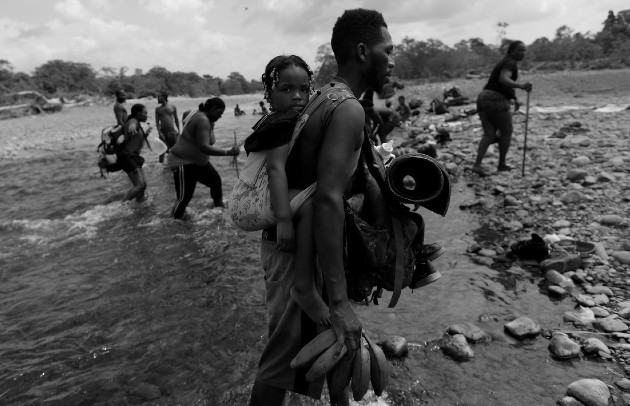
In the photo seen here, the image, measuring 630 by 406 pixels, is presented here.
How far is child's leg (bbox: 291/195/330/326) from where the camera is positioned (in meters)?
1.91

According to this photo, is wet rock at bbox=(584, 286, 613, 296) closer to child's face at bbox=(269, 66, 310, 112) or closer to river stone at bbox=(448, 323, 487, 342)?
river stone at bbox=(448, 323, 487, 342)

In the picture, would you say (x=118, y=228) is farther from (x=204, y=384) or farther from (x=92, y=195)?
(x=204, y=384)

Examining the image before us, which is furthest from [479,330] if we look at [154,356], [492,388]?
[154,356]

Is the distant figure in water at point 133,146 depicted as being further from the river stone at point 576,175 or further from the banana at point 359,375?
the river stone at point 576,175

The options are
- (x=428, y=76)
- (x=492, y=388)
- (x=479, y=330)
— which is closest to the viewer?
(x=492, y=388)

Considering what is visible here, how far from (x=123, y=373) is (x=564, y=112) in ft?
44.0

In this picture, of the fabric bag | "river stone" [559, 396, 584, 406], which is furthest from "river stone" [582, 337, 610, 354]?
the fabric bag

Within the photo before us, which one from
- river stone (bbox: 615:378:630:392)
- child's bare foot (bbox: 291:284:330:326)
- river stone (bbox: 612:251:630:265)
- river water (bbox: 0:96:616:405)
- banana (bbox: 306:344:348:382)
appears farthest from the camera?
river stone (bbox: 612:251:630:265)

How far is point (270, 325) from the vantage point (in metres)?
2.21

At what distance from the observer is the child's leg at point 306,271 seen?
6.28 feet

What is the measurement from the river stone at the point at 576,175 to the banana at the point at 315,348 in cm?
635

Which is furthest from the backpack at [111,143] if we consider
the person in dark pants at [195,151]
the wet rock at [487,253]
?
the wet rock at [487,253]

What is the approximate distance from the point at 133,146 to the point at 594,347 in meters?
6.91

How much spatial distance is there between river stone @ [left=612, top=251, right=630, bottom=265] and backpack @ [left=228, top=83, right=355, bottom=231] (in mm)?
3832
